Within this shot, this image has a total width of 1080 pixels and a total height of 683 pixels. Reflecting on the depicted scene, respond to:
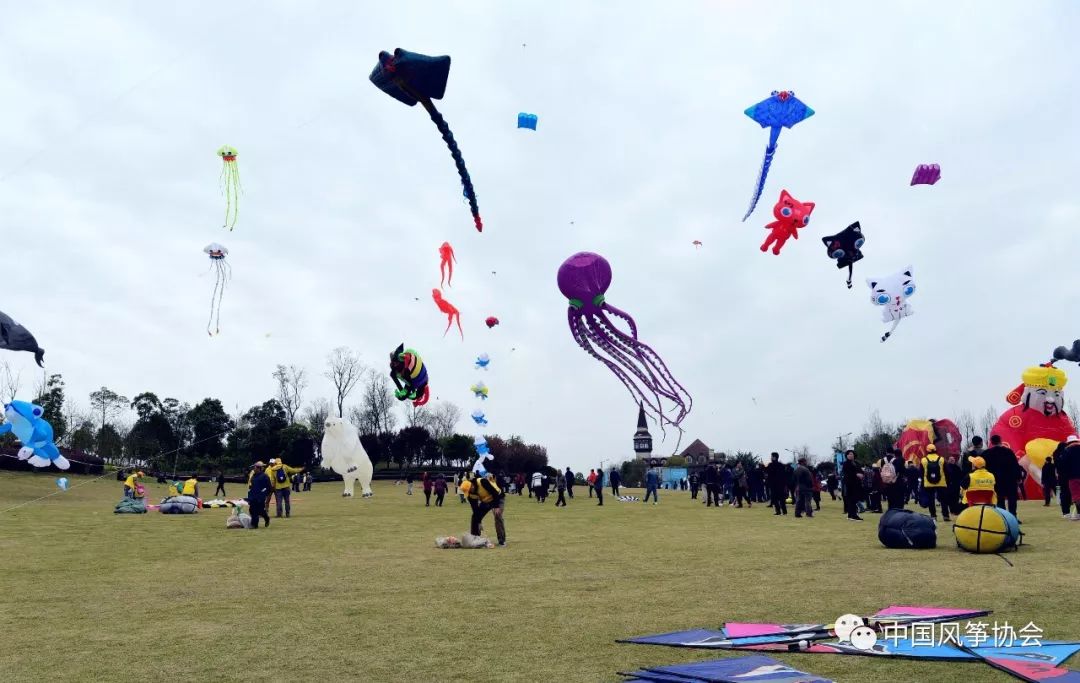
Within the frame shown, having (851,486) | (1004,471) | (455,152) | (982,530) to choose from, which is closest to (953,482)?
(1004,471)

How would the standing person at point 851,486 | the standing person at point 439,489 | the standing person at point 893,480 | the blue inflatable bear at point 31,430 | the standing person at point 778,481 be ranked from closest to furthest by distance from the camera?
the standing person at point 893,480 < the standing person at point 851,486 < the standing person at point 778,481 < the standing person at point 439,489 < the blue inflatable bear at point 31,430

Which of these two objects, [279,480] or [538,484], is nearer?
[279,480]

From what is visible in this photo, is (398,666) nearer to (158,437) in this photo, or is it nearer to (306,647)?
(306,647)

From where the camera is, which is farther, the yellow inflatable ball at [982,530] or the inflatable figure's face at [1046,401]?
the inflatable figure's face at [1046,401]

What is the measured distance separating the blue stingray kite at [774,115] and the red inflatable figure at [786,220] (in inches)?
139

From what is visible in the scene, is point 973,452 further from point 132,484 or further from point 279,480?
point 132,484

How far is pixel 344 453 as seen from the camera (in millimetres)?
36938

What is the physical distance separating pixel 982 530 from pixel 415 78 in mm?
12109

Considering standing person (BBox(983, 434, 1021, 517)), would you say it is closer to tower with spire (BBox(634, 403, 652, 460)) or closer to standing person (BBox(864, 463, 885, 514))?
standing person (BBox(864, 463, 885, 514))

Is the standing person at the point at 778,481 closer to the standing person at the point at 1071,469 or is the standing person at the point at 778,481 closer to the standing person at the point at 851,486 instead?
the standing person at the point at 851,486

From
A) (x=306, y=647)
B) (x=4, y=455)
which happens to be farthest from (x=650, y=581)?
(x=4, y=455)

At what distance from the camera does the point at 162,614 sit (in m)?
8.05

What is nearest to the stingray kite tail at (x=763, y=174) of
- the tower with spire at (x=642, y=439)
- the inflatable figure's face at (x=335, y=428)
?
the inflatable figure's face at (x=335, y=428)

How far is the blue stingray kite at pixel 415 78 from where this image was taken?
15070mm
